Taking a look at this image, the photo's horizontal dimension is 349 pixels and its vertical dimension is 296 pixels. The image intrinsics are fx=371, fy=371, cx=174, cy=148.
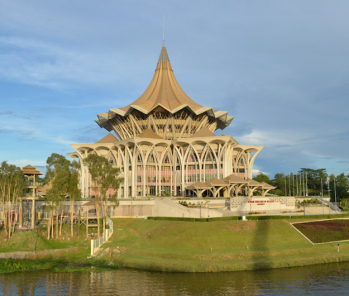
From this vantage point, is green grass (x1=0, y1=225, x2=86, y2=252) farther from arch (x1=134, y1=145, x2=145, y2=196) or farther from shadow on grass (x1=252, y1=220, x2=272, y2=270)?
arch (x1=134, y1=145, x2=145, y2=196)

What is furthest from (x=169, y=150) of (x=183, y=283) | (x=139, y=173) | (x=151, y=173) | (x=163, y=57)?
(x=183, y=283)

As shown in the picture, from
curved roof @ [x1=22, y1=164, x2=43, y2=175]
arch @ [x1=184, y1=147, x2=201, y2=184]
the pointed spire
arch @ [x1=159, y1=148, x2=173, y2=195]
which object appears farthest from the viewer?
the pointed spire

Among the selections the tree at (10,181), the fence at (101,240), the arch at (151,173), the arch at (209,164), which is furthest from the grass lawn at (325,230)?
the arch at (151,173)

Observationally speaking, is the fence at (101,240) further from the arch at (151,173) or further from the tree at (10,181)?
the arch at (151,173)

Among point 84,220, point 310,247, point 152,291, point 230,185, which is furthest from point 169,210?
point 152,291

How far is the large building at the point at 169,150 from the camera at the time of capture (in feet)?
244

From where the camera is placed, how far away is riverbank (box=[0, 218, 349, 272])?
33094mm

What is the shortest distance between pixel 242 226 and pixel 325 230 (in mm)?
9296

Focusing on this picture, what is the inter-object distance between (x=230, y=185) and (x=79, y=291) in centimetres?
4256

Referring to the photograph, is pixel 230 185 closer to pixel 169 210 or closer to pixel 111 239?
pixel 169 210

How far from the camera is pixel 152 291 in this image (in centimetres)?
2680

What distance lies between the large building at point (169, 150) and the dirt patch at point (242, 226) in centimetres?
2222

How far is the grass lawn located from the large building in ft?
73.8

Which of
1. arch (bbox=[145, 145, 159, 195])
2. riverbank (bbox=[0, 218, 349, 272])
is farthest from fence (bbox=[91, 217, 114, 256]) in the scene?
arch (bbox=[145, 145, 159, 195])
